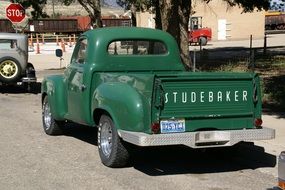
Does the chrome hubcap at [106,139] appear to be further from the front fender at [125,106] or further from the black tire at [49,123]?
the black tire at [49,123]

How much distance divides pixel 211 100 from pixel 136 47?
223 centimetres

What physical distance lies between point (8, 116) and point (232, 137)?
22.5 ft

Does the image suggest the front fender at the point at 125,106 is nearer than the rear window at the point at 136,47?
Yes

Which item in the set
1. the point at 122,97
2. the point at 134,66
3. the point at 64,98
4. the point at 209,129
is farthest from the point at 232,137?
the point at 64,98

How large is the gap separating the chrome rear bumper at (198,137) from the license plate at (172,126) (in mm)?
94

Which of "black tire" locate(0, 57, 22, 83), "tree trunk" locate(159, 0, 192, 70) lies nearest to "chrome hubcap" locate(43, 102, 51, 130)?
"tree trunk" locate(159, 0, 192, 70)

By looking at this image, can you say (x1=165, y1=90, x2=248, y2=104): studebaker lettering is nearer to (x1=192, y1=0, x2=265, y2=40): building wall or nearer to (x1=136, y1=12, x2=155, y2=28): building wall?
(x1=136, y1=12, x2=155, y2=28): building wall

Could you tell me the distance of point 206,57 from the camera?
25.0 meters

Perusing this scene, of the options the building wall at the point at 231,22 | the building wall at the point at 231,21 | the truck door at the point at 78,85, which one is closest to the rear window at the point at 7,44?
the truck door at the point at 78,85

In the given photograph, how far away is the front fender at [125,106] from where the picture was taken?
6.85 m

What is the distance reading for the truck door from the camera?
8398 millimetres

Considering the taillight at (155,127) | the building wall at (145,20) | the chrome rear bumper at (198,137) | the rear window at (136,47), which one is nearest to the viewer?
the chrome rear bumper at (198,137)

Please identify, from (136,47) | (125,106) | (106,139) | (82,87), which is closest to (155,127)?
(125,106)

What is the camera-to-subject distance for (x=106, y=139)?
7688 mm
